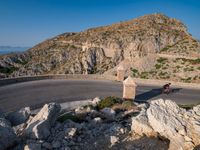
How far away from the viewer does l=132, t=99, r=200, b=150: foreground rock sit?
411 inches

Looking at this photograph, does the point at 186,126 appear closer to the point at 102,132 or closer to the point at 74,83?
the point at 102,132

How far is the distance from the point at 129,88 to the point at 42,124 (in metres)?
11.2

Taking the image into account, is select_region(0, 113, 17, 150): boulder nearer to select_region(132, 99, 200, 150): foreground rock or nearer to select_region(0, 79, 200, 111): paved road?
select_region(132, 99, 200, 150): foreground rock

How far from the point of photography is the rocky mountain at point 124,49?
46625 millimetres

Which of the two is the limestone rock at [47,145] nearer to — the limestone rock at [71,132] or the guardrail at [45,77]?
the limestone rock at [71,132]

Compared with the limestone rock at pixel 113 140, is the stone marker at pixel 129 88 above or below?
above

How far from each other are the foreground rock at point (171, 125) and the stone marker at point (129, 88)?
783 cm

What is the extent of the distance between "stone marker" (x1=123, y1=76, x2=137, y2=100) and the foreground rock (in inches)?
308

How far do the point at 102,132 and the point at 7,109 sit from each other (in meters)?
7.77

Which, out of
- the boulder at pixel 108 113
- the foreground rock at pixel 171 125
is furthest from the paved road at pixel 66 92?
the foreground rock at pixel 171 125

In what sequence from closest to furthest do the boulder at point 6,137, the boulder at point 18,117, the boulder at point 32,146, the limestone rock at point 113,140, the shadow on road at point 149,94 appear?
the boulder at point 32,146, the boulder at point 6,137, the limestone rock at point 113,140, the boulder at point 18,117, the shadow on road at point 149,94

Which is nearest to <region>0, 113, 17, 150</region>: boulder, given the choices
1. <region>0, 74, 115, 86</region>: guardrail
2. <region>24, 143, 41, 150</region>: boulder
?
<region>24, 143, 41, 150</region>: boulder

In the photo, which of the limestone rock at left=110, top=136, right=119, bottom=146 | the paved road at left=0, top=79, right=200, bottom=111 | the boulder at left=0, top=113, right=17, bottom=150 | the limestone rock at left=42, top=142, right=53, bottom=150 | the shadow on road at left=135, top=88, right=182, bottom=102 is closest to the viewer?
the boulder at left=0, top=113, right=17, bottom=150

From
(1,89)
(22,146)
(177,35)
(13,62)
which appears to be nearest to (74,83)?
(1,89)
